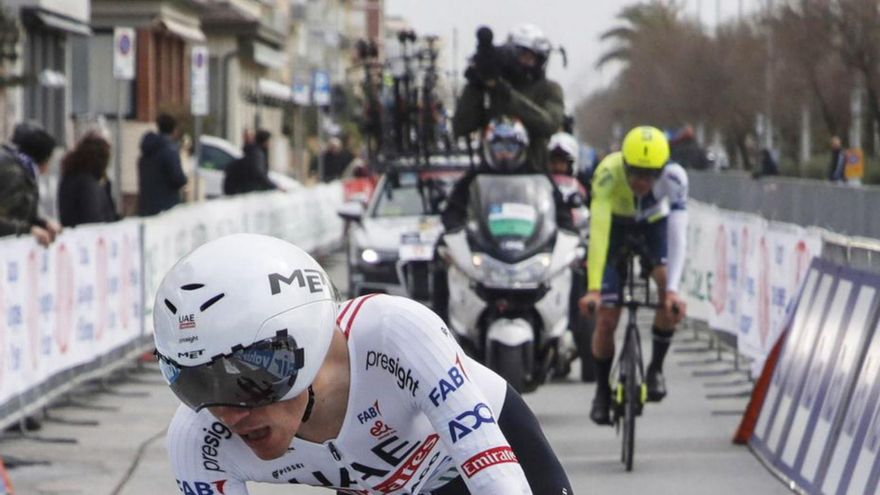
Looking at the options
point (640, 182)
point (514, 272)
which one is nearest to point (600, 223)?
point (640, 182)

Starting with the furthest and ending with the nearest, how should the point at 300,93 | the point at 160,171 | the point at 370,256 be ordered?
the point at 300,93 < the point at 160,171 < the point at 370,256

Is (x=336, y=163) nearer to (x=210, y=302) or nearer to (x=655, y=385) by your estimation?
(x=655, y=385)

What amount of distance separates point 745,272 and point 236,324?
12.5m

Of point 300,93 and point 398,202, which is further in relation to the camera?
point 300,93

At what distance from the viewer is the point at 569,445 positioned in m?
11.9

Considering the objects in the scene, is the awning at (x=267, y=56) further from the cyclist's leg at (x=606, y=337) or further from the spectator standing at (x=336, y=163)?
the cyclist's leg at (x=606, y=337)

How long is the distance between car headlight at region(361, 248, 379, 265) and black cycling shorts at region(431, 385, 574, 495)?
14.6 meters

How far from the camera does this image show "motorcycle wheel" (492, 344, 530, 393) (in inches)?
478

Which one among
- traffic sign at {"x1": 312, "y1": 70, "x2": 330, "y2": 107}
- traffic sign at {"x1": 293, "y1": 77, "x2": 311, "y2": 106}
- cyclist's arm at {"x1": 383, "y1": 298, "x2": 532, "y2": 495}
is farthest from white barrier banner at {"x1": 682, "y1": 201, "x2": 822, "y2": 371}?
traffic sign at {"x1": 293, "y1": 77, "x2": 311, "y2": 106}

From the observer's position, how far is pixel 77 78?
53.3 metres

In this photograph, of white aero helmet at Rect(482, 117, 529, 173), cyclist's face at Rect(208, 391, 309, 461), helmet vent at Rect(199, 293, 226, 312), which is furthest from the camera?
white aero helmet at Rect(482, 117, 529, 173)

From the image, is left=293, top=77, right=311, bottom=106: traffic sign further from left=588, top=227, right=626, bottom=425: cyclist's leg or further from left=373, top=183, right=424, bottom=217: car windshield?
left=588, top=227, right=626, bottom=425: cyclist's leg

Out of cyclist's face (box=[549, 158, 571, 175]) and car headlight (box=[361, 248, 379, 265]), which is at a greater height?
cyclist's face (box=[549, 158, 571, 175])

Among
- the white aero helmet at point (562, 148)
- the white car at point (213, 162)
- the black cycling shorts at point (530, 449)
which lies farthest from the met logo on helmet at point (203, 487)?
the white car at point (213, 162)
